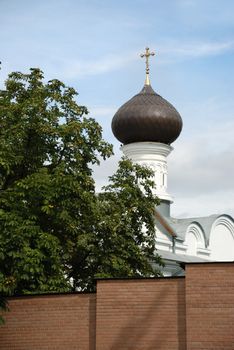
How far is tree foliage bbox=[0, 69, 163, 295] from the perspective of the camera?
58.9 feet

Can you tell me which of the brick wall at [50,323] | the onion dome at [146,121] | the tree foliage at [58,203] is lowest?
the brick wall at [50,323]

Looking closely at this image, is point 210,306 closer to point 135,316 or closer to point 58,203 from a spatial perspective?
point 135,316

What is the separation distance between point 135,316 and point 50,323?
6.44 feet

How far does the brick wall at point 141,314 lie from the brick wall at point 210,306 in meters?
0.26

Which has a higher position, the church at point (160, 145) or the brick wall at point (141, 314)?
the church at point (160, 145)

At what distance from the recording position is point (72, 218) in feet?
63.3

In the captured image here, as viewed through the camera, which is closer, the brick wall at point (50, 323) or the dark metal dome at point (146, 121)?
the brick wall at point (50, 323)

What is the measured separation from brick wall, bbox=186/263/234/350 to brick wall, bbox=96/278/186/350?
26 centimetres

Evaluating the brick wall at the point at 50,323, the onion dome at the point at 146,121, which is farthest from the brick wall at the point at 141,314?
the onion dome at the point at 146,121

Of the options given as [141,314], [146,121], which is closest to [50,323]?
[141,314]

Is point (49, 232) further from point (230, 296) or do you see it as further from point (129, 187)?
point (230, 296)

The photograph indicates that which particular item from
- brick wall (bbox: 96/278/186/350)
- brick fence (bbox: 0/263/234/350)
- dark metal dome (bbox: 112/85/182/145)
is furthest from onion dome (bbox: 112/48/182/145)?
brick wall (bbox: 96/278/186/350)

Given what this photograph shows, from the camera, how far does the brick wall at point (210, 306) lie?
1451 cm

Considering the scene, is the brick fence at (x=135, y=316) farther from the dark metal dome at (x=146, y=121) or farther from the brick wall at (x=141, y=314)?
the dark metal dome at (x=146, y=121)
